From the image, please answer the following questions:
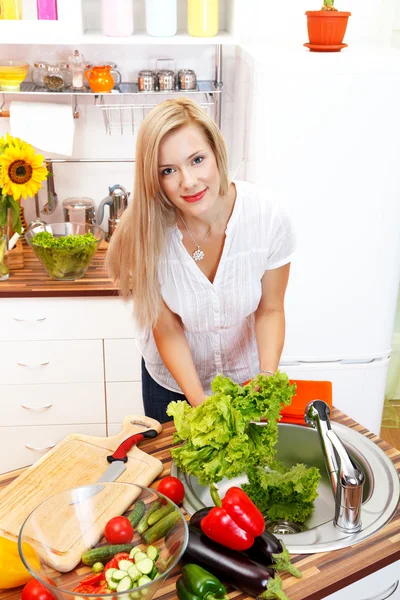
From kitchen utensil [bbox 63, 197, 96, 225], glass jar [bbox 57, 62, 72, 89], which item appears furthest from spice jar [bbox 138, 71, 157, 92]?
kitchen utensil [bbox 63, 197, 96, 225]

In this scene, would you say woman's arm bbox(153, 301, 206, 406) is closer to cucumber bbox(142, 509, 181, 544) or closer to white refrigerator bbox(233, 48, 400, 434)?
cucumber bbox(142, 509, 181, 544)

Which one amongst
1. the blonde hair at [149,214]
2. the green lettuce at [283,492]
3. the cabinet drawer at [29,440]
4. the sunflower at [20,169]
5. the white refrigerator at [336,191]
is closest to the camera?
the green lettuce at [283,492]

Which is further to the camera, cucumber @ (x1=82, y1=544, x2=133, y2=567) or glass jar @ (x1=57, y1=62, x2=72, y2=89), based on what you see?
glass jar @ (x1=57, y1=62, x2=72, y2=89)

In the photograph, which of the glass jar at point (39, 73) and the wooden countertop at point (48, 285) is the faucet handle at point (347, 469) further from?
the glass jar at point (39, 73)

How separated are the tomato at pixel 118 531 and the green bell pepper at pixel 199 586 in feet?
0.41

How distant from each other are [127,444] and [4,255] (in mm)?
1446

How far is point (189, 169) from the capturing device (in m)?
1.56

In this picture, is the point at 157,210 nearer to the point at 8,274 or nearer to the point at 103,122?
the point at 8,274

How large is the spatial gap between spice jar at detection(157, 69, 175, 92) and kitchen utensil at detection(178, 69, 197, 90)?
0.03 m

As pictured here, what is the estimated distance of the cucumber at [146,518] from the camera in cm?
122

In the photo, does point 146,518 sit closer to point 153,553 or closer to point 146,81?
point 153,553

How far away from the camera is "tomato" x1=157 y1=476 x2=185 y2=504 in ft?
4.45

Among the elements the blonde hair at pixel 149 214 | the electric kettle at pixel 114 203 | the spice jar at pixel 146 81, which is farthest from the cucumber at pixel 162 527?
the spice jar at pixel 146 81

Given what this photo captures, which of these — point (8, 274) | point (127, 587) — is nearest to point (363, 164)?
point (8, 274)
